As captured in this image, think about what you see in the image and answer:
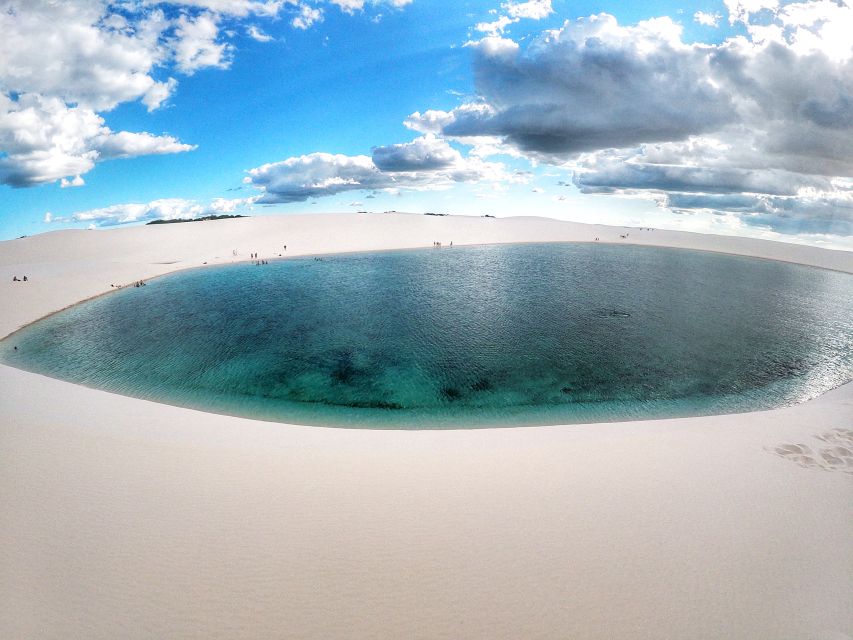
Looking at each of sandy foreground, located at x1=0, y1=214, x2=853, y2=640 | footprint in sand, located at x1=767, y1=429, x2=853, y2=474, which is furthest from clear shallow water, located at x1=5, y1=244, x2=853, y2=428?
footprint in sand, located at x1=767, y1=429, x2=853, y2=474

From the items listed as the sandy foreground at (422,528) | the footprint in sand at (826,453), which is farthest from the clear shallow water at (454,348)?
the footprint in sand at (826,453)

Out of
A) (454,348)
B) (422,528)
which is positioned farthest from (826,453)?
(454,348)

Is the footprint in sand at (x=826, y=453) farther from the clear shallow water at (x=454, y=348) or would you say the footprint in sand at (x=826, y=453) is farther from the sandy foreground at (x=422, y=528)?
the clear shallow water at (x=454, y=348)

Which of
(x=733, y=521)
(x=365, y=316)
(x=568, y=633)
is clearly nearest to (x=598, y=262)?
(x=365, y=316)

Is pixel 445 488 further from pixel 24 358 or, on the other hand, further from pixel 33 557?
pixel 24 358

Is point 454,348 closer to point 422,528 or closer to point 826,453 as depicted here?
point 422,528
